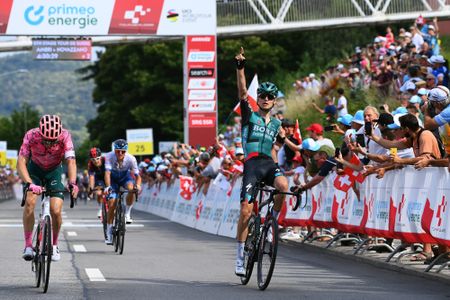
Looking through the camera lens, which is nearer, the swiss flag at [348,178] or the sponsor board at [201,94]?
the swiss flag at [348,178]

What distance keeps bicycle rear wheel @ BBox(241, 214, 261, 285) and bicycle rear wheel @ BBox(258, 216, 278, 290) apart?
0.13 metres

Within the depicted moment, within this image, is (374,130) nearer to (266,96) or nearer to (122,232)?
(122,232)

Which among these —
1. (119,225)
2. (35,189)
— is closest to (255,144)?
(35,189)

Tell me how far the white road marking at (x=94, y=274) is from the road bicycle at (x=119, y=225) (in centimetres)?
336

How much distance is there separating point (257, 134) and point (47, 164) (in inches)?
87.5

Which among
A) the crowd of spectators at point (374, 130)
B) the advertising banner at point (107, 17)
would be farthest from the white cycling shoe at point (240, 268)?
the advertising banner at point (107, 17)

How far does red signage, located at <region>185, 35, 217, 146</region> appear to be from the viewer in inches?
1804

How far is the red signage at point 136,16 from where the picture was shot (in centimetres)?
4512

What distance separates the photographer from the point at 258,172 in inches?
499

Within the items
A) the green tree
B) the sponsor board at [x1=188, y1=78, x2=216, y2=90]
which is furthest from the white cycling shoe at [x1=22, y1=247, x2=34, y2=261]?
the green tree

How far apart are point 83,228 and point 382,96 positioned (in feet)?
29.1

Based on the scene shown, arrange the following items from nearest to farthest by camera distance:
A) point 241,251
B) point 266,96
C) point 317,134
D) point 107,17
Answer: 1. point 266,96
2. point 241,251
3. point 317,134
4. point 107,17

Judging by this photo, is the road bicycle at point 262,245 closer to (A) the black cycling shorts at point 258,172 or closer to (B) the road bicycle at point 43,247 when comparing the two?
(A) the black cycling shorts at point 258,172

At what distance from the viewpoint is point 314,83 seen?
39.4m
